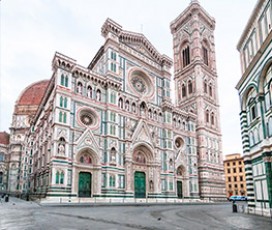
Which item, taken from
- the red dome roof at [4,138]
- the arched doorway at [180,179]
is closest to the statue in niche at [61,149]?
the arched doorway at [180,179]

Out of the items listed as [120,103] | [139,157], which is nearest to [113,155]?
[139,157]

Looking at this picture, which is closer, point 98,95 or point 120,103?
point 98,95

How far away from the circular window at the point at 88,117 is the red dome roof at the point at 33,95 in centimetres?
4171

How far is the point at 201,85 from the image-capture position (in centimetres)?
5494

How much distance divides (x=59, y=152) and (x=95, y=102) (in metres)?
8.97

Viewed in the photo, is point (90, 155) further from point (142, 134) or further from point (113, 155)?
point (142, 134)

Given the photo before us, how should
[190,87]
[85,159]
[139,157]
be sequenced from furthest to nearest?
[190,87] → [139,157] → [85,159]

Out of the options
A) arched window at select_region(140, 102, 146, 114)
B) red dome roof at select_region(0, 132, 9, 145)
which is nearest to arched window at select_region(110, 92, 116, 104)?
arched window at select_region(140, 102, 146, 114)

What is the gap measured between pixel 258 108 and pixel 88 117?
75.7 ft

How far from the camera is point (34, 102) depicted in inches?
2894

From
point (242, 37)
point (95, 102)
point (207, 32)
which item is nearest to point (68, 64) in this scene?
point (95, 102)

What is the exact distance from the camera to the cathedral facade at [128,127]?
108 ft

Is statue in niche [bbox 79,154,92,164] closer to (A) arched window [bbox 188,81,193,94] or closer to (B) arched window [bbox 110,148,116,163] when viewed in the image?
(B) arched window [bbox 110,148,116,163]

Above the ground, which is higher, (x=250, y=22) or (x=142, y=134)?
(x=250, y=22)
